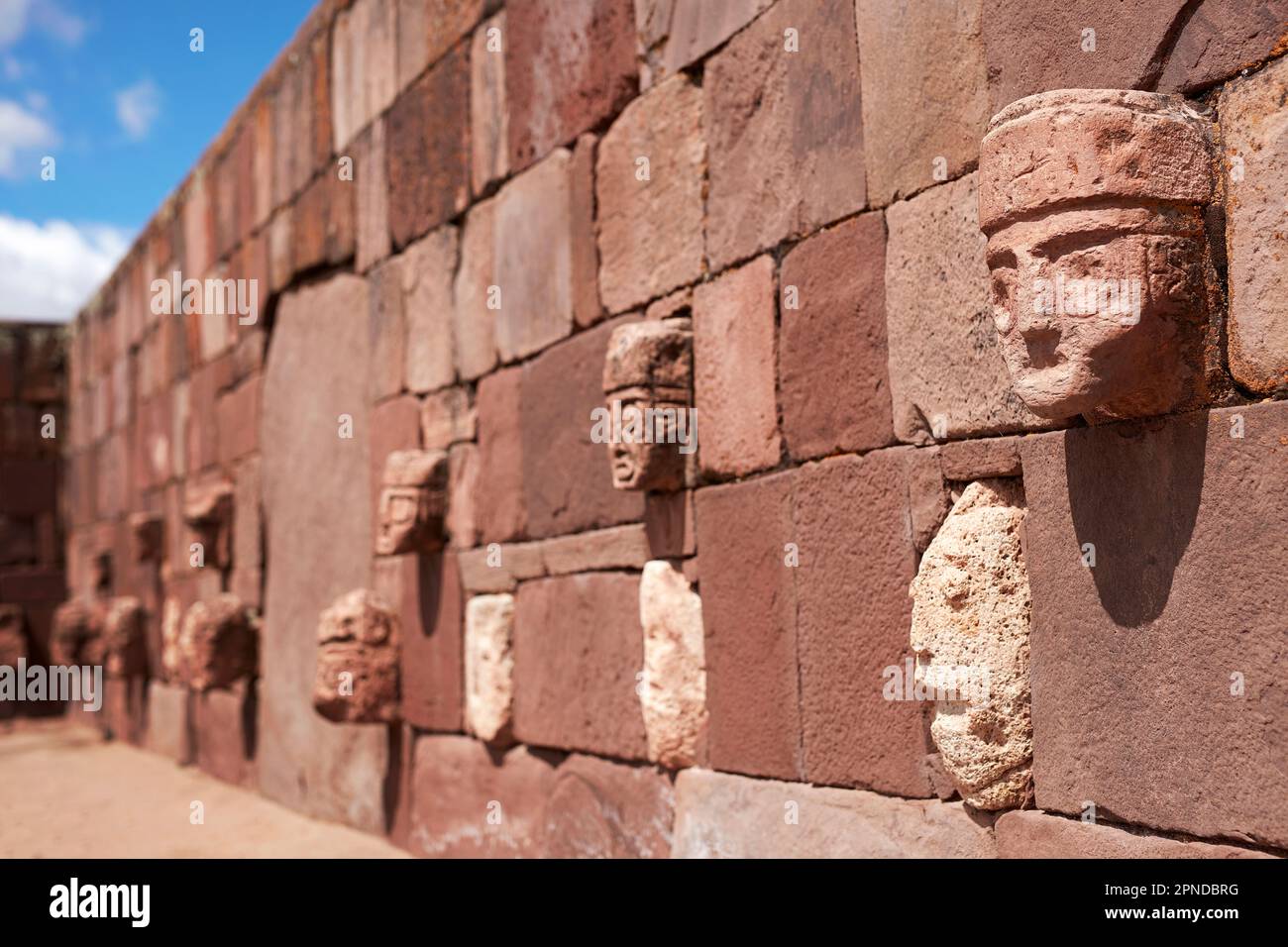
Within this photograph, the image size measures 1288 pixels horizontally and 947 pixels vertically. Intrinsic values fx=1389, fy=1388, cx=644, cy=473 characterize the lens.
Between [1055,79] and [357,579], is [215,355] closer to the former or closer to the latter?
[357,579]

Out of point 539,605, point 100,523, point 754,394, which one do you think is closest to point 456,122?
point 539,605

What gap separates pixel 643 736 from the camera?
172 inches

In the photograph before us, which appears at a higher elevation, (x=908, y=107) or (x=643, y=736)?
(x=908, y=107)

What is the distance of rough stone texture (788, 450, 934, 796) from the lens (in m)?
3.25

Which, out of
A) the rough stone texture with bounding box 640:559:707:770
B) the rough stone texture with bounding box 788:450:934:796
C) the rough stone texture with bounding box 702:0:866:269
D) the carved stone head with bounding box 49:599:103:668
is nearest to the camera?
the rough stone texture with bounding box 788:450:934:796

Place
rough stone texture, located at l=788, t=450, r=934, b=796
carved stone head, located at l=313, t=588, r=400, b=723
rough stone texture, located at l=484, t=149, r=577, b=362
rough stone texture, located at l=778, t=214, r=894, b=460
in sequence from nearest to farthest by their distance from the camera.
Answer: rough stone texture, located at l=788, t=450, r=934, b=796 → rough stone texture, located at l=778, t=214, r=894, b=460 → rough stone texture, located at l=484, t=149, r=577, b=362 → carved stone head, located at l=313, t=588, r=400, b=723

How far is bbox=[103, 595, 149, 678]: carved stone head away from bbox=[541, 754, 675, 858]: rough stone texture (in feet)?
23.2

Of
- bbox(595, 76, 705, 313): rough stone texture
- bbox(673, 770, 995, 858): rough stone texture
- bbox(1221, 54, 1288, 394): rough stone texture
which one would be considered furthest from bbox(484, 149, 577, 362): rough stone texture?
bbox(1221, 54, 1288, 394): rough stone texture

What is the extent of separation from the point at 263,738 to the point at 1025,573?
597cm

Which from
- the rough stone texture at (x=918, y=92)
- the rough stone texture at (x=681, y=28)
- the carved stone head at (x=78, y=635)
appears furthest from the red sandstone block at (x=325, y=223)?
the carved stone head at (x=78, y=635)

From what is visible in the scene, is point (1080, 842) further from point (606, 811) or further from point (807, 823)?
point (606, 811)

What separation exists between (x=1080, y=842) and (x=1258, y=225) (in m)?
1.22

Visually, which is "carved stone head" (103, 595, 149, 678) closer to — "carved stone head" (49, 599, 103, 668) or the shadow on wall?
"carved stone head" (49, 599, 103, 668)

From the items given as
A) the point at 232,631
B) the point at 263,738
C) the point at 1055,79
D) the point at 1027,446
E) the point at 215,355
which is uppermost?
the point at 215,355
